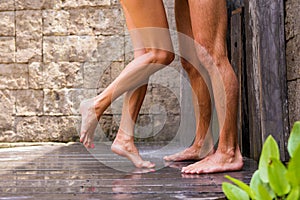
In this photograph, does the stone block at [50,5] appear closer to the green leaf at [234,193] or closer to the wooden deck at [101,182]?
the wooden deck at [101,182]

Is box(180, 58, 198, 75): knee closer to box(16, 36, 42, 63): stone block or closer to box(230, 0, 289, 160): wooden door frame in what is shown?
box(230, 0, 289, 160): wooden door frame

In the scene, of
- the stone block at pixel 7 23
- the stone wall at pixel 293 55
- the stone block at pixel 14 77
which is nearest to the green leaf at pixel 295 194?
the stone wall at pixel 293 55

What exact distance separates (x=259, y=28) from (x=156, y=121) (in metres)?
2.34

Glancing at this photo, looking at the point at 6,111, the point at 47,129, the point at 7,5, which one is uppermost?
the point at 7,5

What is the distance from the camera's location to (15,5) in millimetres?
4879

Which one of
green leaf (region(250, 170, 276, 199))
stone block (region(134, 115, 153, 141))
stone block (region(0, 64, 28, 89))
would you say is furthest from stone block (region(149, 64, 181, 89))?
green leaf (region(250, 170, 276, 199))

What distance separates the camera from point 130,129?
2.51 meters

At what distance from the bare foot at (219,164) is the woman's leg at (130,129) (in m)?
0.30

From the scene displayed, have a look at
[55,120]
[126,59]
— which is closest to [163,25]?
[126,59]

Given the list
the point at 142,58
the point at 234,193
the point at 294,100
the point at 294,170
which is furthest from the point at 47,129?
the point at 294,170

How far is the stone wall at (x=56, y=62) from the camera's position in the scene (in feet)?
15.7

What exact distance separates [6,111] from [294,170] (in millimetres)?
4434

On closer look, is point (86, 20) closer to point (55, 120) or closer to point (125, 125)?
point (55, 120)

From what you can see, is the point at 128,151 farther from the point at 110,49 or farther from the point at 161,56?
the point at 110,49
